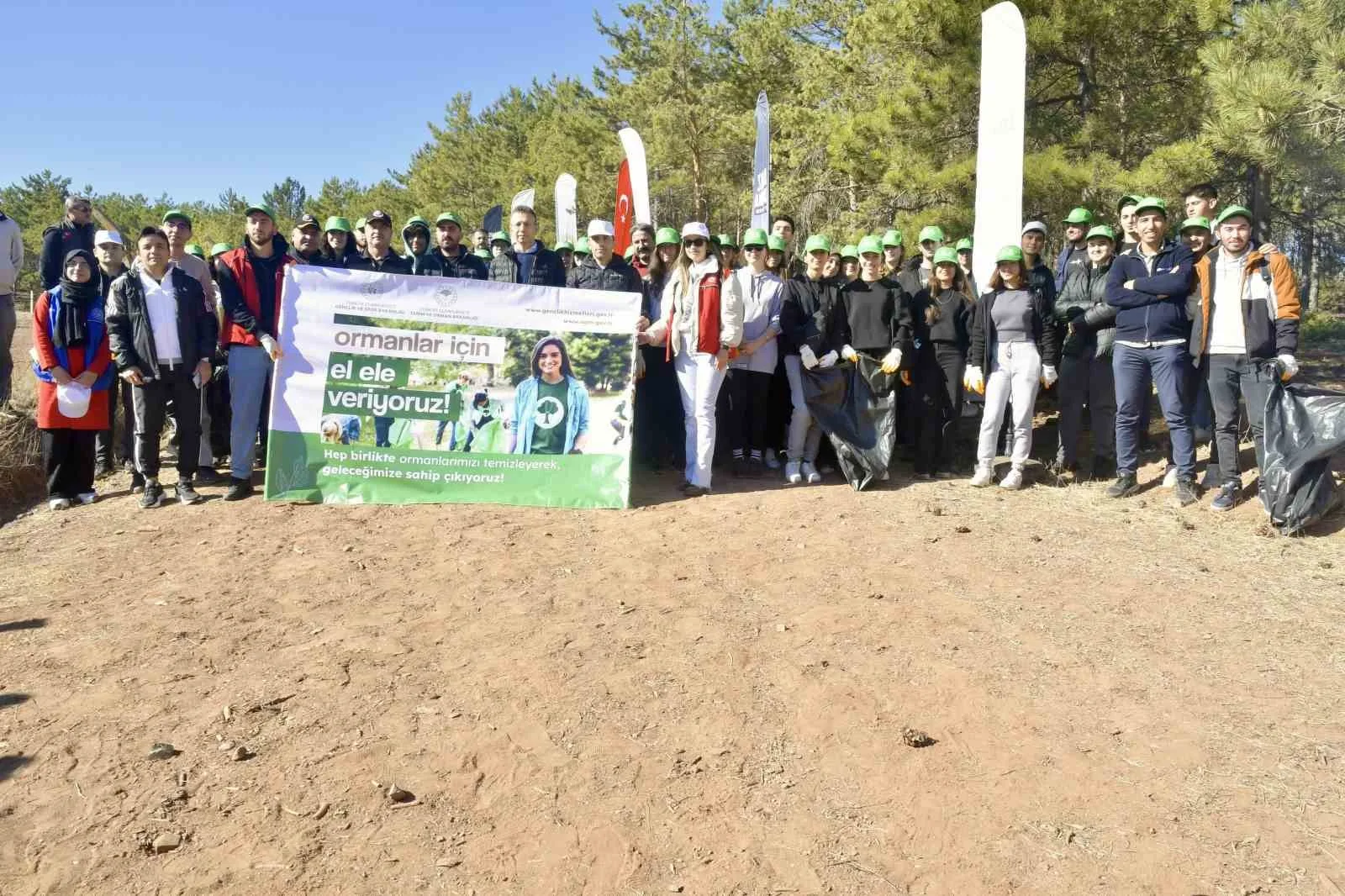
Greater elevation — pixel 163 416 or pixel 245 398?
pixel 245 398

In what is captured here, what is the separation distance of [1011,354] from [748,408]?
2.14 m

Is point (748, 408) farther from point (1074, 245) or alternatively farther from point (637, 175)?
point (637, 175)

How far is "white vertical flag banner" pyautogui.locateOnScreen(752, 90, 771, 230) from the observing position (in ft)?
40.1

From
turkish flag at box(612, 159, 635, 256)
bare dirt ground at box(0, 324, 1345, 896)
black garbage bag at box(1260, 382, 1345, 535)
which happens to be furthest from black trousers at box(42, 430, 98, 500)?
turkish flag at box(612, 159, 635, 256)

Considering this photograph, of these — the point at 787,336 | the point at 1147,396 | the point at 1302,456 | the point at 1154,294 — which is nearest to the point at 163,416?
the point at 787,336

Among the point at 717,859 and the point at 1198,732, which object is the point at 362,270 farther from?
the point at 1198,732

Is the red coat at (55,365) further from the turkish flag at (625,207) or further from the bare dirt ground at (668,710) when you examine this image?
the turkish flag at (625,207)

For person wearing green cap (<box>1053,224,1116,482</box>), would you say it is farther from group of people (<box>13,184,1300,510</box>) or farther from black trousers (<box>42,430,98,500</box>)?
black trousers (<box>42,430,98,500</box>)

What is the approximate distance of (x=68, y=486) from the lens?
6703 mm

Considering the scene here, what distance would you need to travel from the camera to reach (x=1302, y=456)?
562cm

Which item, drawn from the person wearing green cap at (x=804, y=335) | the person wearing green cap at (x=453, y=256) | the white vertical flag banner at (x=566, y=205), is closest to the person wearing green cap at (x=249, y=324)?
the person wearing green cap at (x=453, y=256)

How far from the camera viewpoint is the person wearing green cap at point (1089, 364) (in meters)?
7.36

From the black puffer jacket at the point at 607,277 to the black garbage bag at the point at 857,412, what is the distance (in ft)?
5.25

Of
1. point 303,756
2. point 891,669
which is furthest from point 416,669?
point 891,669
